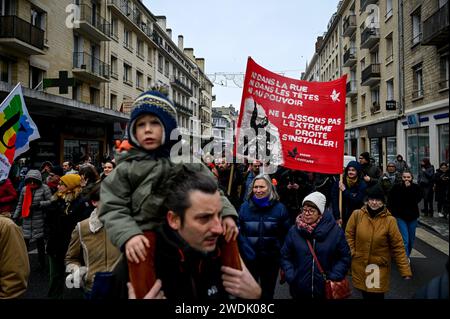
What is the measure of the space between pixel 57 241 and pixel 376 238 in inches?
135

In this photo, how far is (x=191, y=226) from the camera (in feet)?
4.32

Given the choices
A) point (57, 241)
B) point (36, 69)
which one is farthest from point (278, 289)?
point (36, 69)

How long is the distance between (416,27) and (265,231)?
1993cm

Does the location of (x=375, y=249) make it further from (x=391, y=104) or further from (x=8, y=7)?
(x=391, y=104)

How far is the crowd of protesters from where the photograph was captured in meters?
1.33

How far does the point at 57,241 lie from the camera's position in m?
3.73

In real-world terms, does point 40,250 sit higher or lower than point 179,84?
lower

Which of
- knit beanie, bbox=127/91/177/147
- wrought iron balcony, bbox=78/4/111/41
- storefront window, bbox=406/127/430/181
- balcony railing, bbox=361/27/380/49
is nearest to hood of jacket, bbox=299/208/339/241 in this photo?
knit beanie, bbox=127/91/177/147

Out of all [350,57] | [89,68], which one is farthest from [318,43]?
[89,68]

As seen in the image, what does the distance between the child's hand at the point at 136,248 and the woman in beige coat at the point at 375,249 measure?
3.11 metres

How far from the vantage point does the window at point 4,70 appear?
15209 millimetres

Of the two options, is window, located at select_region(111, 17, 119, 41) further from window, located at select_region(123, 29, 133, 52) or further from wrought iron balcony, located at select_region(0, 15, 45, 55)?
wrought iron balcony, located at select_region(0, 15, 45, 55)

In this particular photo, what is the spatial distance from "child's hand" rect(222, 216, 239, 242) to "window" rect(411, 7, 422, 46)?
20.3 meters

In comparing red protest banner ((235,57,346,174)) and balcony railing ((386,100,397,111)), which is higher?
balcony railing ((386,100,397,111))
